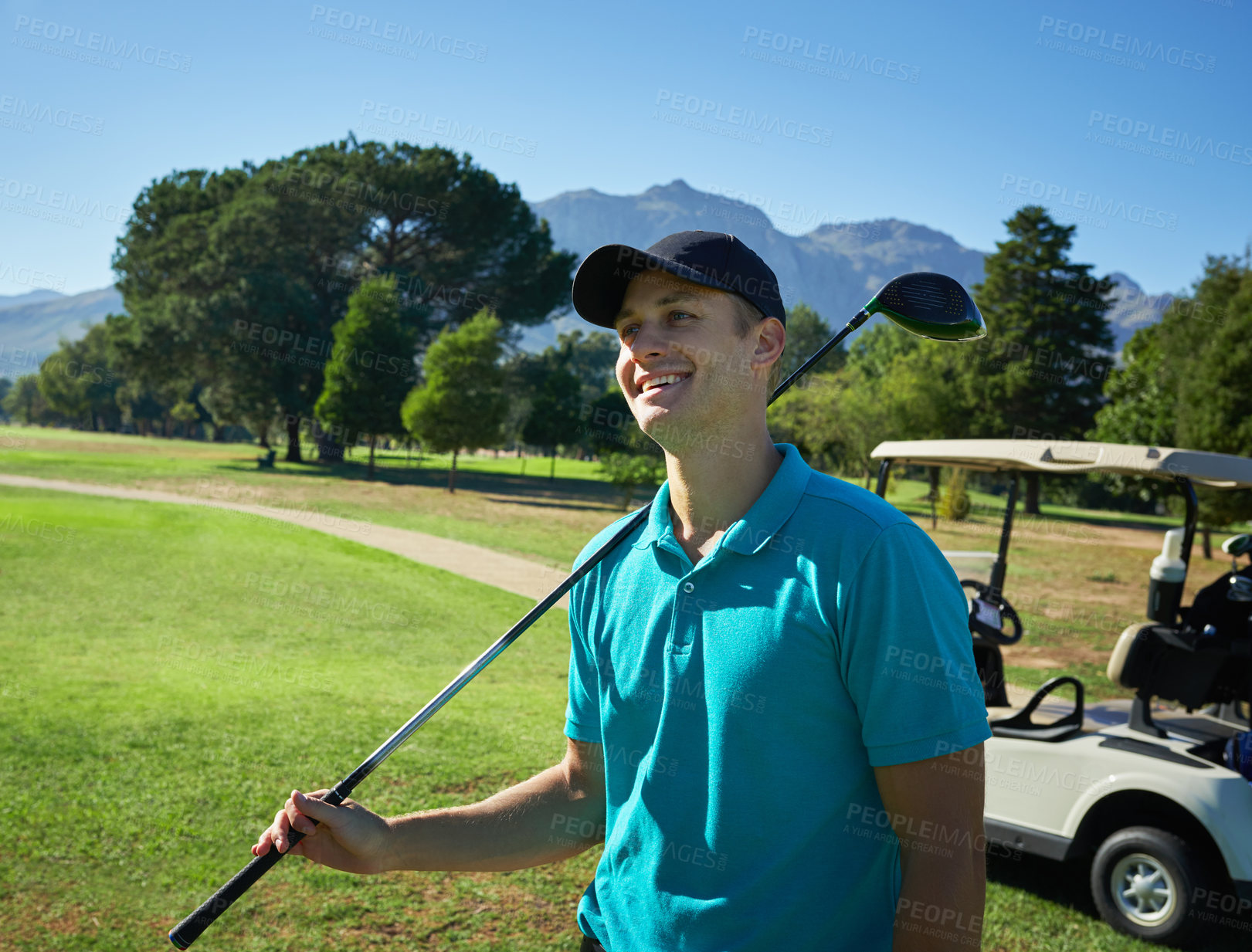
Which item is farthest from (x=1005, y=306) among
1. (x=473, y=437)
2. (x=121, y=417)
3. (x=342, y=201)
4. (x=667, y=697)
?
(x=121, y=417)

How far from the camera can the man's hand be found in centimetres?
169

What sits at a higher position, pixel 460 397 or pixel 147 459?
pixel 460 397

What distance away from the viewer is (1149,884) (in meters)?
4.51

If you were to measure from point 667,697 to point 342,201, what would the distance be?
1888 inches

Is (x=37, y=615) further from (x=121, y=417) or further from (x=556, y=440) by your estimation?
(x=121, y=417)

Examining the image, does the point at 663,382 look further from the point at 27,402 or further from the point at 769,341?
the point at 27,402

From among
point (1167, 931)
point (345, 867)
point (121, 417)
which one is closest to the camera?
point (345, 867)

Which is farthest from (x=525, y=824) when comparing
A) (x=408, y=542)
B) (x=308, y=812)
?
(x=408, y=542)

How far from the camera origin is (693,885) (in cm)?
155

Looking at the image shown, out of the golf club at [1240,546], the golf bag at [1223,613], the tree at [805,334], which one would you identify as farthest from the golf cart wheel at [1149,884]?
the tree at [805,334]

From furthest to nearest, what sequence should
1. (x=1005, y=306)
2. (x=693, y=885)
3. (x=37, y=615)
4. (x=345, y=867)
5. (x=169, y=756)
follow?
(x=1005, y=306) → (x=37, y=615) → (x=169, y=756) → (x=345, y=867) → (x=693, y=885)

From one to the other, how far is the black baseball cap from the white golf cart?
12.3 ft

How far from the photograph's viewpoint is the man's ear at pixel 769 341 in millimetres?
1765

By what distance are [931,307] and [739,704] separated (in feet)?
3.48
